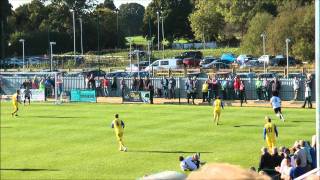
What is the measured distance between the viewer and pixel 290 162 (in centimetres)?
1598

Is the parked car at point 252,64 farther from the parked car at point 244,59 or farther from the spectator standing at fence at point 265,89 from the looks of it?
the spectator standing at fence at point 265,89

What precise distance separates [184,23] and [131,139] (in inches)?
3563

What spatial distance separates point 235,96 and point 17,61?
5062cm

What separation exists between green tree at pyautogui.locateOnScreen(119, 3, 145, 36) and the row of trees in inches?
1137

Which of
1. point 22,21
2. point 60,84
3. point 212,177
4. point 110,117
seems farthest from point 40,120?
point 22,21

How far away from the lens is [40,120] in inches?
1437

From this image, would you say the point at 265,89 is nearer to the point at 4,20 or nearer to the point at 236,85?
the point at 236,85

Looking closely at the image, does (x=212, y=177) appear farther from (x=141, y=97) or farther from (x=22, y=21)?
(x=22, y=21)

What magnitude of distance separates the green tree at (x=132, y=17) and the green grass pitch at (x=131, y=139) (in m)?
117

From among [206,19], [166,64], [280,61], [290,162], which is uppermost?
[206,19]

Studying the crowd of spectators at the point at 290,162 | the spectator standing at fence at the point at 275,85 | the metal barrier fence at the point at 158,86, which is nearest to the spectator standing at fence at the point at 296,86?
the metal barrier fence at the point at 158,86

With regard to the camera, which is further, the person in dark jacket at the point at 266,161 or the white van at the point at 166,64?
the white van at the point at 166,64

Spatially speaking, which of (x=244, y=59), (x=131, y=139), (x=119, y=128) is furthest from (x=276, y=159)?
(x=244, y=59)

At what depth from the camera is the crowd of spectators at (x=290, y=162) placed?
1491 centimetres
